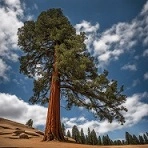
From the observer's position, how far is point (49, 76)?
57.3ft

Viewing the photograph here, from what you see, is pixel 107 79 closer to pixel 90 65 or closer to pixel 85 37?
pixel 90 65

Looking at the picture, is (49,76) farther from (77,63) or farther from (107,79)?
(107,79)

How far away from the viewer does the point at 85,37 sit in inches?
630

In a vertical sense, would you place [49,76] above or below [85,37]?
below

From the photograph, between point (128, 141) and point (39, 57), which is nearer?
point (39, 57)

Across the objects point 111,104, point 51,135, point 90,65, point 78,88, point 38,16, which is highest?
point 38,16

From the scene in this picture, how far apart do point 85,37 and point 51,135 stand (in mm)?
7960

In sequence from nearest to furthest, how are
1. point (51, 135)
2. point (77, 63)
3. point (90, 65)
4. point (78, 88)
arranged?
1. point (51, 135)
2. point (77, 63)
3. point (78, 88)
4. point (90, 65)

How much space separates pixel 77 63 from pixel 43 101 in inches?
229

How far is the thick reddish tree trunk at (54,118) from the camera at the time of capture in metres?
13.5

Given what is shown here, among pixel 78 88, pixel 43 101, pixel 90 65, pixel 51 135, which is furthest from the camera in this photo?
pixel 43 101

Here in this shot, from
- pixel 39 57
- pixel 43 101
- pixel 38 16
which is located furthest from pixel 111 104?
pixel 38 16

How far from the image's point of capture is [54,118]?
14.2 meters

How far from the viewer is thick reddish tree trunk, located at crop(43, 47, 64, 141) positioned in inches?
531
